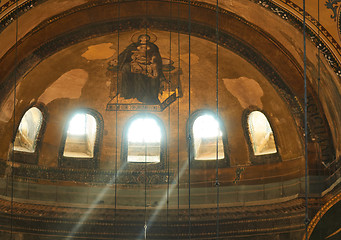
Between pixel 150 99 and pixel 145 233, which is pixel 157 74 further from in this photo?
pixel 145 233

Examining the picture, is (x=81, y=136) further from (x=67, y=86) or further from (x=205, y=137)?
(x=205, y=137)

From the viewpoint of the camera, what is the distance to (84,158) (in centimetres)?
1873

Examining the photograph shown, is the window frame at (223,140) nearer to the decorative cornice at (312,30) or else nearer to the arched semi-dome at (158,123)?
the arched semi-dome at (158,123)

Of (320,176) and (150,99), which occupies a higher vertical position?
(150,99)

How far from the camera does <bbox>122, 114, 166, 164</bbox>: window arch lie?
18.9 metres

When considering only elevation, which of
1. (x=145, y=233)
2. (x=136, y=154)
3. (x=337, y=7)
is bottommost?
(x=145, y=233)

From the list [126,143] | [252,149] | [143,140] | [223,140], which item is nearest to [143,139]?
[143,140]

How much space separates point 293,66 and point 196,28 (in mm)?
2110

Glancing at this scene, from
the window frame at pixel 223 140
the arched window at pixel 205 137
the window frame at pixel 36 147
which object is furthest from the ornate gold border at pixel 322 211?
the window frame at pixel 36 147

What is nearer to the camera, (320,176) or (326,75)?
(326,75)

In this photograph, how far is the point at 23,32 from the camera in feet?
52.6

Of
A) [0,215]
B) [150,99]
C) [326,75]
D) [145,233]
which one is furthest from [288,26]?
[0,215]

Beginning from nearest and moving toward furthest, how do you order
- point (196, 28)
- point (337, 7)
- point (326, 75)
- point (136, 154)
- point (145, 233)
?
point (337, 7) < point (326, 75) < point (196, 28) < point (145, 233) < point (136, 154)

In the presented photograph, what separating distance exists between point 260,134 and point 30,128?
516cm
